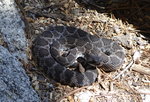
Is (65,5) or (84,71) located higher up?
(65,5)

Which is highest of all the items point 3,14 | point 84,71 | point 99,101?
point 3,14

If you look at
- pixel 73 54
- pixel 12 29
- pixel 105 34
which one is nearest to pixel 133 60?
pixel 105 34

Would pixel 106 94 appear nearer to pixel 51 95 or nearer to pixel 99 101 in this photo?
pixel 99 101

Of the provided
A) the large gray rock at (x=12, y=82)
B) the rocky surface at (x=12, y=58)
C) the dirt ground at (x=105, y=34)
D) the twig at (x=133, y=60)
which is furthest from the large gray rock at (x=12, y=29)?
the twig at (x=133, y=60)

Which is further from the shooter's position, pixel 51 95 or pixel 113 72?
pixel 113 72

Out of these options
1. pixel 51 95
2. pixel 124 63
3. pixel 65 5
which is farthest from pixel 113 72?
pixel 65 5

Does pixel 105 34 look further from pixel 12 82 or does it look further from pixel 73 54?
pixel 12 82
